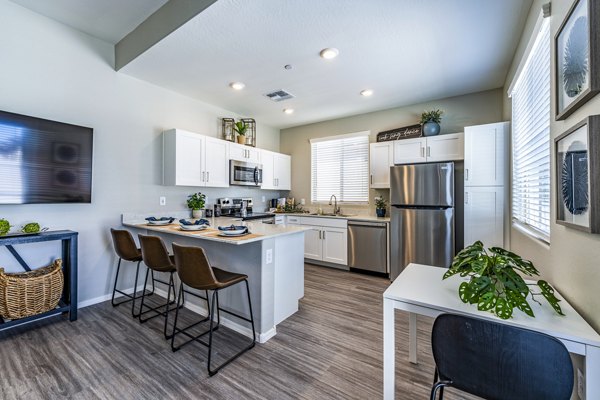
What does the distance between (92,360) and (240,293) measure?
1.18 metres

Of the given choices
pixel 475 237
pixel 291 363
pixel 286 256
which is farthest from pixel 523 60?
pixel 291 363

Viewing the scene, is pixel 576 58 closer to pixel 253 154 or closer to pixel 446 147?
pixel 446 147

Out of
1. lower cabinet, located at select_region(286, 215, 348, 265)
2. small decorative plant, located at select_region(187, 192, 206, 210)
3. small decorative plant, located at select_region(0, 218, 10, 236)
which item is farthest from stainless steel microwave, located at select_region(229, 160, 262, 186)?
small decorative plant, located at select_region(0, 218, 10, 236)

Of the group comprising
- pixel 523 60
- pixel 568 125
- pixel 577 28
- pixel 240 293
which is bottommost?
pixel 240 293

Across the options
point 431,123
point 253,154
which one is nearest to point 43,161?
point 253,154

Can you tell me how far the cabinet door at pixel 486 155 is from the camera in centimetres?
302

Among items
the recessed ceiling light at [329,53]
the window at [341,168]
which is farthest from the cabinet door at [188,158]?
the window at [341,168]

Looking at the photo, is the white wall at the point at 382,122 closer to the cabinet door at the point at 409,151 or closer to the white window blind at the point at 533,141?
the cabinet door at the point at 409,151

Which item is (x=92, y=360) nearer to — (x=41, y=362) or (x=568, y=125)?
(x=41, y=362)

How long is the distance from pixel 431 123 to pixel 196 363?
4.09 metres

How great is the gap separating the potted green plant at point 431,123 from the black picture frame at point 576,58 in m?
2.50

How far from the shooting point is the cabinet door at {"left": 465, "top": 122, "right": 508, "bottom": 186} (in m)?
3.02

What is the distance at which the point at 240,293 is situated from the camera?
8.11 feet

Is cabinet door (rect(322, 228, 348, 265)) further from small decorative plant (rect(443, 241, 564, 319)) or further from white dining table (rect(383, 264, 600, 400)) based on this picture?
small decorative plant (rect(443, 241, 564, 319))
